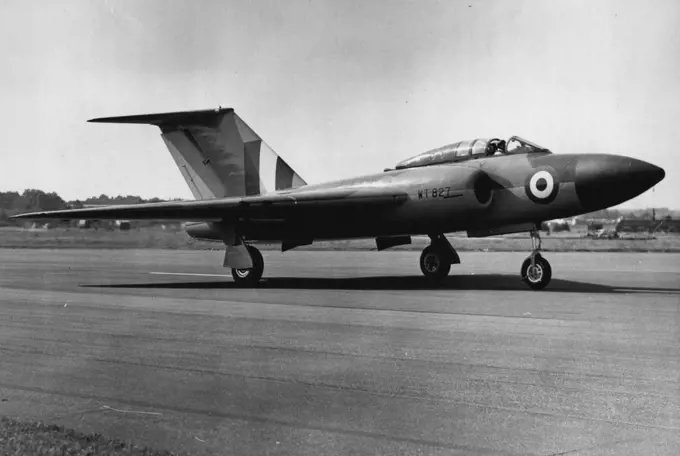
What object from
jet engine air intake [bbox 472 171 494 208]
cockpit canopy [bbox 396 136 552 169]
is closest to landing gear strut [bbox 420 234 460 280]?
cockpit canopy [bbox 396 136 552 169]

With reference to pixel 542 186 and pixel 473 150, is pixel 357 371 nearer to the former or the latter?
pixel 542 186

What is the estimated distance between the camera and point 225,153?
18.7m

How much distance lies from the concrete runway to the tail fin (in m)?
6.16

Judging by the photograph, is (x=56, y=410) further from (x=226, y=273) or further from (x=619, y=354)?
(x=226, y=273)

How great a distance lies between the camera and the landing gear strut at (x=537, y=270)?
1376 centimetres

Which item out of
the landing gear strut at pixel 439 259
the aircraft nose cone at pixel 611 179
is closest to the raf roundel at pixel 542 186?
the aircraft nose cone at pixel 611 179

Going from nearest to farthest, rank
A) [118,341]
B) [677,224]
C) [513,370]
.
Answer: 1. [513,370]
2. [118,341]
3. [677,224]

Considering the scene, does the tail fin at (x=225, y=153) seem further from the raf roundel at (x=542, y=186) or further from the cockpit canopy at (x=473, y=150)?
the raf roundel at (x=542, y=186)

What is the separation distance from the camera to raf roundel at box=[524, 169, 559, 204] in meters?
13.3

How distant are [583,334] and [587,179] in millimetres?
5452

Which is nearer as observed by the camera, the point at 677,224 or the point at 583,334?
the point at 583,334

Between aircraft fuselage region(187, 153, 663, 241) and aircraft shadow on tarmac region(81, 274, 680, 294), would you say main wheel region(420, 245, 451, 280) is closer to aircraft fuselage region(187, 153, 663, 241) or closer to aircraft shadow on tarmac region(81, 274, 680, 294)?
aircraft shadow on tarmac region(81, 274, 680, 294)

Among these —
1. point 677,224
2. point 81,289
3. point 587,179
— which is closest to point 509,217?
point 587,179

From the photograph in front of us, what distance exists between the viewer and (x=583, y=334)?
27.1 ft
